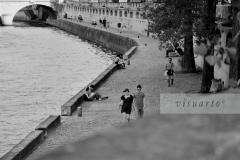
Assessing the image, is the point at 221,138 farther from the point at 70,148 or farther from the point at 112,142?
the point at 70,148

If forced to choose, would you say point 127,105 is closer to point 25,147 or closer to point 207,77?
point 25,147

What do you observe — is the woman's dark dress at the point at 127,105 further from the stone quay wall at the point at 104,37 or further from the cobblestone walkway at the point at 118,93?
the stone quay wall at the point at 104,37

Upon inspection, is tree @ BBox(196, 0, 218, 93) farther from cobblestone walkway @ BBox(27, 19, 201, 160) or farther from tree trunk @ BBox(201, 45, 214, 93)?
cobblestone walkway @ BBox(27, 19, 201, 160)

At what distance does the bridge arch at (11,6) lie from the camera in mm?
83850

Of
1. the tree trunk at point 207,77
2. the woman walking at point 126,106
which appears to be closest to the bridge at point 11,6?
the tree trunk at point 207,77

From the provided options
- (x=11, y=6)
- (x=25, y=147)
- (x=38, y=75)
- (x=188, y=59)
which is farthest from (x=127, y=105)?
(x=11, y=6)

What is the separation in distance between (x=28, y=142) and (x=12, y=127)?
6.64 m

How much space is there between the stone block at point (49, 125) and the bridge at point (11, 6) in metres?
70.0

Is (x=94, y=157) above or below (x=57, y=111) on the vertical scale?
above

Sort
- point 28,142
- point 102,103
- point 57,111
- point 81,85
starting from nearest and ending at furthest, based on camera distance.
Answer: point 28,142 → point 102,103 → point 57,111 → point 81,85

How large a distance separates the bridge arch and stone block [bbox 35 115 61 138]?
70.1m

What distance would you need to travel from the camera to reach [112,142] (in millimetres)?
3586

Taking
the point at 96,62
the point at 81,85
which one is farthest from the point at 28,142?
the point at 96,62

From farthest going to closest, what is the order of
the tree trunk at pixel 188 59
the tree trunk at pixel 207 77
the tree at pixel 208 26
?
the tree trunk at pixel 188 59 → the tree at pixel 208 26 → the tree trunk at pixel 207 77
